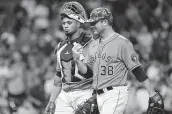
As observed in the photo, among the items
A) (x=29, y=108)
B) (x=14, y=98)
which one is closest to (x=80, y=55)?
(x=29, y=108)

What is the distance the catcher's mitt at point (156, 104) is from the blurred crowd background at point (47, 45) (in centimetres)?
354

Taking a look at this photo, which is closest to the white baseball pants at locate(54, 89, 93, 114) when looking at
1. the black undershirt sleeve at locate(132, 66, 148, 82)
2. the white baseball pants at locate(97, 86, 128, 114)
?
the white baseball pants at locate(97, 86, 128, 114)

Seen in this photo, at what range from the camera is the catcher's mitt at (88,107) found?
6762 mm

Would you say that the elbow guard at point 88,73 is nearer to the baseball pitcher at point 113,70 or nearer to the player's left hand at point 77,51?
the baseball pitcher at point 113,70

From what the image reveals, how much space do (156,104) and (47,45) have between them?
761cm

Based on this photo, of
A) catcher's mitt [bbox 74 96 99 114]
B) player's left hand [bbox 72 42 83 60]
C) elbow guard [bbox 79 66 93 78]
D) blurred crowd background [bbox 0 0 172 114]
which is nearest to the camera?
player's left hand [bbox 72 42 83 60]

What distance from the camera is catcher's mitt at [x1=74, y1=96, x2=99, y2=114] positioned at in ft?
22.2

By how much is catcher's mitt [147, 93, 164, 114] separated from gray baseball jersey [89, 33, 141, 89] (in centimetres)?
39

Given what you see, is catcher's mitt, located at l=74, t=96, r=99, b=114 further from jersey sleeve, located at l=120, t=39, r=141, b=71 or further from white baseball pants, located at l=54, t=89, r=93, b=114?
jersey sleeve, located at l=120, t=39, r=141, b=71

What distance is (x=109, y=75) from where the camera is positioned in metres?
6.54

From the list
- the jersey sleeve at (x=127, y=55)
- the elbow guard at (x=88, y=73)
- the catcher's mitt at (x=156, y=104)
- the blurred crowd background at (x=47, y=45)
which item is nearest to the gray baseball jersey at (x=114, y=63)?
the jersey sleeve at (x=127, y=55)

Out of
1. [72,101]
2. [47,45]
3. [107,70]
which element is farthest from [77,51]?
[47,45]

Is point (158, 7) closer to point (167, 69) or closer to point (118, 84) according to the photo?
point (167, 69)

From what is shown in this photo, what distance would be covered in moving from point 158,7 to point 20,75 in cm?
433
